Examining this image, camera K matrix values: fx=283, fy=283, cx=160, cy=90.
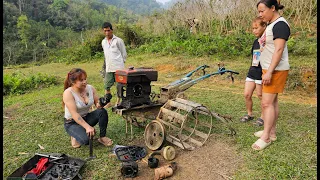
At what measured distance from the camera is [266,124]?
3283 mm

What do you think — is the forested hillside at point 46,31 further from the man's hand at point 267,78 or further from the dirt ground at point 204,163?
the man's hand at point 267,78

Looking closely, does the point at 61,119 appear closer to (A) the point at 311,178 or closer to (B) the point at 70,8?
(A) the point at 311,178

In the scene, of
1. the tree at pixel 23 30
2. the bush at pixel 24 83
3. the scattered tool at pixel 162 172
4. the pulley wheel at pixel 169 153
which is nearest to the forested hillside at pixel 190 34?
the tree at pixel 23 30

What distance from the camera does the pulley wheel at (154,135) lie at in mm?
3521

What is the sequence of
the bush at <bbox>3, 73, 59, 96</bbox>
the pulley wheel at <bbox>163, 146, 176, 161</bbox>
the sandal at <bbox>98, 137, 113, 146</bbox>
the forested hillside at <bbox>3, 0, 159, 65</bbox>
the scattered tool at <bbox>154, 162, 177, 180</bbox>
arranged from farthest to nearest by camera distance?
the forested hillside at <bbox>3, 0, 159, 65</bbox> → the bush at <bbox>3, 73, 59, 96</bbox> → the sandal at <bbox>98, 137, 113, 146</bbox> → the pulley wheel at <bbox>163, 146, 176, 161</bbox> → the scattered tool at <bbox>154, 162, 177, 180</bbox>

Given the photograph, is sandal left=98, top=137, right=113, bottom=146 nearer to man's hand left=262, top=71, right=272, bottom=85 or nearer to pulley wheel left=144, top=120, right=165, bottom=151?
pulley wheel left=144, top=120, right=165, bottom=151

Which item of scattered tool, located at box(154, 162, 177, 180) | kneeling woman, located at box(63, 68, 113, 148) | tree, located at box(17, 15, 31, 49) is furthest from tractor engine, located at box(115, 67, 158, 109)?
tree, located at box(17, 15, 31, 49)

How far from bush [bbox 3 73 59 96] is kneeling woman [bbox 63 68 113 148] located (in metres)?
5.80

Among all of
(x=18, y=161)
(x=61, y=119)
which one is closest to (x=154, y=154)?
(x=18, y=161)

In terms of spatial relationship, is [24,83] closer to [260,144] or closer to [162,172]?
[162,172]

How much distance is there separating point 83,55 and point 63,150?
47.0 feet

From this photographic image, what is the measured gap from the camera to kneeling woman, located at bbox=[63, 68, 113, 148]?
353 centimetres

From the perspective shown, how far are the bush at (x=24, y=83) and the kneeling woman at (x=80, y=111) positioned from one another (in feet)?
19.0

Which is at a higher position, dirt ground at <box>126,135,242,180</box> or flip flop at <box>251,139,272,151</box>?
flip flop at <box>251,139,272,151</box>
